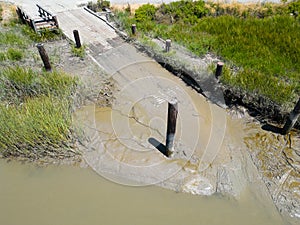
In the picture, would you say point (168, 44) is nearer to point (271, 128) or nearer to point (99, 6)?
point (271, 128)

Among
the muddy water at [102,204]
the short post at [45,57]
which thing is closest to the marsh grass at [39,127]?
the muddy water at [102,204]

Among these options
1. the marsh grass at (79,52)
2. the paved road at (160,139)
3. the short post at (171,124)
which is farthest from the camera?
the marsh grass at (79,52)

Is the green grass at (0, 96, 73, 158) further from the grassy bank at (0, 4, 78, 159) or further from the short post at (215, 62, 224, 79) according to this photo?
the short post at (215, 62, 224, 79)

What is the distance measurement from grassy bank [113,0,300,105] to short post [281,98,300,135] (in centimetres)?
68

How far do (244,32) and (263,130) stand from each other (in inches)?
209

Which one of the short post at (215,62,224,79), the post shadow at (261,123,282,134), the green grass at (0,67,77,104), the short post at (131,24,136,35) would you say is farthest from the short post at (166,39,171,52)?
the post shadow at (261,123,282,134)

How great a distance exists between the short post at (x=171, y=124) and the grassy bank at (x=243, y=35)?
282 centimetres

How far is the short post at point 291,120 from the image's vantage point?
5.49 m

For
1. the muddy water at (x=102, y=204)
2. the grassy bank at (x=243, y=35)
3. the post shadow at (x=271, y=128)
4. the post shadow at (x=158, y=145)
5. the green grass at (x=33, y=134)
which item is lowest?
the muddy water at (x=102, y=204)

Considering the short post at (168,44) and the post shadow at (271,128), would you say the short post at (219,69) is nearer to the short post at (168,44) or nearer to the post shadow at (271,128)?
the post shadow at (271,128)

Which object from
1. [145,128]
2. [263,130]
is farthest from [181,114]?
[263,130]

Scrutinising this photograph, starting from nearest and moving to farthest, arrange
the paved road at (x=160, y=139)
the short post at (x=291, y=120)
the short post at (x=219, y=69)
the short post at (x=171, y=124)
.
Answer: the short post at (x=171, y=124), the paved road at (x=160, y=139), the short post at (x=291, y=120), the short post at (x=219, y=69)

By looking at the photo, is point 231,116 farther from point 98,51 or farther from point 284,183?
point 98,51

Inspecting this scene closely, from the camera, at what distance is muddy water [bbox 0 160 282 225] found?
4730mm
